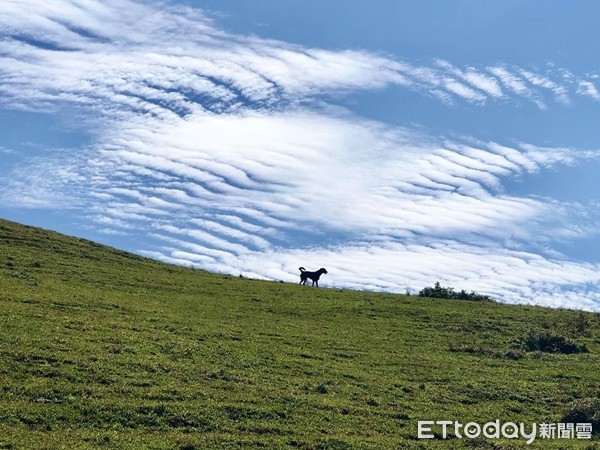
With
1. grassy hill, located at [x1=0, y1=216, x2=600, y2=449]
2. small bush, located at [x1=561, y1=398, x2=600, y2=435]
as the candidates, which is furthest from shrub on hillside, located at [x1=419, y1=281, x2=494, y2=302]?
small bush, located at [x1=561, y1=398, x2=600, y2=435]

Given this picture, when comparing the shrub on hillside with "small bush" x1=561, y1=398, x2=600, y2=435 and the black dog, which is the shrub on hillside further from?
"small bush" x1=561, y1=398, x2=600, y2=435

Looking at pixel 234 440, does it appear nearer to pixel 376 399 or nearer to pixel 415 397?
pixel 376 399

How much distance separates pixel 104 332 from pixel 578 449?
18936 mm

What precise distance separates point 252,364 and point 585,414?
1271 centimetres

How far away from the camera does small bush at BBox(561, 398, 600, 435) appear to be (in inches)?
998

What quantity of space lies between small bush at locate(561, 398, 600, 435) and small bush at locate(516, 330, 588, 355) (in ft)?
37.6

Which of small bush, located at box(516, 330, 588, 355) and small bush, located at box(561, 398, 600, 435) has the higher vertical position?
small bush, located at box(516, 330, 588, 355)

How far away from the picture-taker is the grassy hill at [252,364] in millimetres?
21125

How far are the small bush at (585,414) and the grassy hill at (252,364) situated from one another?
0.49 meters

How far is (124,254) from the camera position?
188 ft

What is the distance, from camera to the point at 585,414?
25.8m

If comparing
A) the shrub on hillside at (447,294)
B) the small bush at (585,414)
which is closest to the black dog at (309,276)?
the shrub on hillside at (447,294)

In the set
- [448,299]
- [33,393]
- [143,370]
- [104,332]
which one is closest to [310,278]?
[448,299]

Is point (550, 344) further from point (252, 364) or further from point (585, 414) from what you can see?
point (252, 364)
